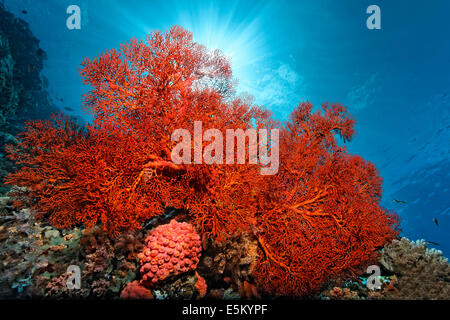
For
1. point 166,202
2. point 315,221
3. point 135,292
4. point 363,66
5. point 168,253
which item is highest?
point 363,66

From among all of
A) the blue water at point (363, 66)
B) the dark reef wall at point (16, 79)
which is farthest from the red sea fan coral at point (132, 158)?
the blue water at point (363, 66)

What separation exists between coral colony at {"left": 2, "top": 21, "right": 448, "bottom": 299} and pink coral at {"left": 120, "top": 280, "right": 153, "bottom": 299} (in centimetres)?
2

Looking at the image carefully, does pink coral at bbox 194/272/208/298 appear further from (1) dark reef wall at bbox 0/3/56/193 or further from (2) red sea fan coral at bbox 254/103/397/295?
(1) dark reef wall at bbox 0/3/56/193

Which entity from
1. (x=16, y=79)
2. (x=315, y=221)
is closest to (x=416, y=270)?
(x=315, y=221)

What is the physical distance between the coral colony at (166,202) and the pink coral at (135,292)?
0.05 ft

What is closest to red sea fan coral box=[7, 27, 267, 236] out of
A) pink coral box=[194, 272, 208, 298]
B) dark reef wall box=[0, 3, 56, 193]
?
pink coral box=[194, 272, 208, 298]

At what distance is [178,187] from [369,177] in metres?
6.47

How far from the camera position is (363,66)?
42031 millimetres

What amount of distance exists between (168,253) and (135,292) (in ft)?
2.82

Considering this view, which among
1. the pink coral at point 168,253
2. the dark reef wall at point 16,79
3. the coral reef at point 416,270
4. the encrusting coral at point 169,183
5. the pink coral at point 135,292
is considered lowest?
the coral reef at point 416,270

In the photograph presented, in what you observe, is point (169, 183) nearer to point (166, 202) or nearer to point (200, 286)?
point (166, 202)

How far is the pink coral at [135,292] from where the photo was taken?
3244mm

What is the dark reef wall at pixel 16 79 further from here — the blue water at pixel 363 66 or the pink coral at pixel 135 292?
the blue water at pixel 363 66

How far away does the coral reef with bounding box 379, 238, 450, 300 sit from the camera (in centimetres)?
432
